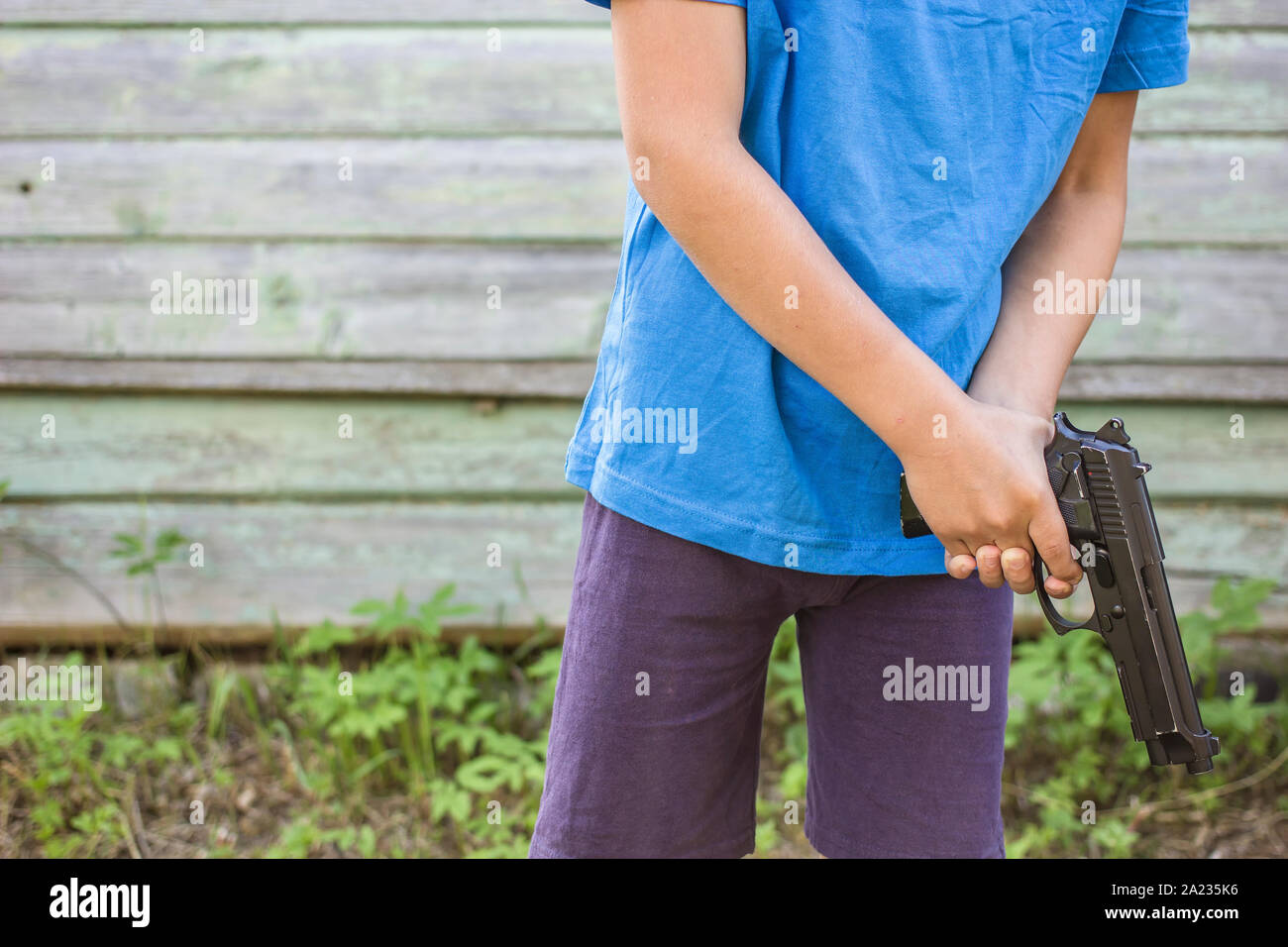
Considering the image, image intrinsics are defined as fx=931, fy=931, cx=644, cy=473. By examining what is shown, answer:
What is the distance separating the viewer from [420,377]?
2.78 metres

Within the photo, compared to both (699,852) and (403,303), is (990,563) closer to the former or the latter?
(699,852)

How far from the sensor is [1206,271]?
2750mm

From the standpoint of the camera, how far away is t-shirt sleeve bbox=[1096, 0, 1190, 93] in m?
1.20

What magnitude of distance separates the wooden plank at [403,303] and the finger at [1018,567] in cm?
187

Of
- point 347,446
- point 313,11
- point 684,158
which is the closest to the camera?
point 684,158

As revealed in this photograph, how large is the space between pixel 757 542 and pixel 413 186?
206 centimetres

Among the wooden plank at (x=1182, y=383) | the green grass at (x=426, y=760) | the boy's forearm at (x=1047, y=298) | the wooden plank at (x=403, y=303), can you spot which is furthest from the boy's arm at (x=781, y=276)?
the wooden plank at (x=1182, y=383)

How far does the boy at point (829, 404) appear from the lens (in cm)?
98

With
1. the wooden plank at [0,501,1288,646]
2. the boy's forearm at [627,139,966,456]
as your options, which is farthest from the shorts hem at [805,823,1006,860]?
the wooden plank at [0,501,1288,646]

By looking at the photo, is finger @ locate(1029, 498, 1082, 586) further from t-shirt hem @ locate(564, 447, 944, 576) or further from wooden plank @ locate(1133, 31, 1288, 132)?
wooden plank @ locate(1133, 31, 1288, 132)

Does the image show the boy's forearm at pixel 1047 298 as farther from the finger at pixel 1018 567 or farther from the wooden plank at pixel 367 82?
the wooden plank at pixel 367 82

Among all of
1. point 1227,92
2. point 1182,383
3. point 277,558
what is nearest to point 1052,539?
point 1182,383

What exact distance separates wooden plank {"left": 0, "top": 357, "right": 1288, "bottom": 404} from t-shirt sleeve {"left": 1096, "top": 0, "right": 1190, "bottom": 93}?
168cm

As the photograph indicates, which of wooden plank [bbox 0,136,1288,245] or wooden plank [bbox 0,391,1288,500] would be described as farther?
wooden plank [bbox 0,391,1288,500]
